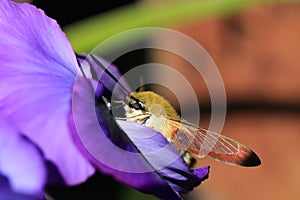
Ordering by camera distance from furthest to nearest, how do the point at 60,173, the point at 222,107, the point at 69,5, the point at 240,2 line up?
the point at 69,5 → the point at 222,107 → the point at 240,2 → the point at 60,173

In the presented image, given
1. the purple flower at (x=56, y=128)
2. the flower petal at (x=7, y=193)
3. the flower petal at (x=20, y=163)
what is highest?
the purple flower at (x=56, y=128)

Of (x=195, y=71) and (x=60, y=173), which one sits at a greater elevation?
(x=60, y=173)

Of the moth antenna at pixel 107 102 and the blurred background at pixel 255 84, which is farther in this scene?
the blurred background at pixel 255 84

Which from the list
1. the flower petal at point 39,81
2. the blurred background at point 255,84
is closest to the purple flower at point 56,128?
the flower petal at point 39,81

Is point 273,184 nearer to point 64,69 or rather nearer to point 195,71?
point 195,71

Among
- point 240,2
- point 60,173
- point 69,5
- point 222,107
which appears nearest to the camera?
point 60,173

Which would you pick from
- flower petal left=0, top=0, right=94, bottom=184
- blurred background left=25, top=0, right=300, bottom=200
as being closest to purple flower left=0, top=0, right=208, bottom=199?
flower petal left=0, top=0, right=94, bottom=184

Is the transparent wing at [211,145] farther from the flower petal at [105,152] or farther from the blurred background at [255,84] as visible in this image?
the blurred background at [255,84]

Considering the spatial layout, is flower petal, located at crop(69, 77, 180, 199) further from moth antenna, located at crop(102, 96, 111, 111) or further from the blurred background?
the blurred background

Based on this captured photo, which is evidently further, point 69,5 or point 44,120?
point 69,5

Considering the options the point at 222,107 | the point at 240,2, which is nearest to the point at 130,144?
the point at 240,2
